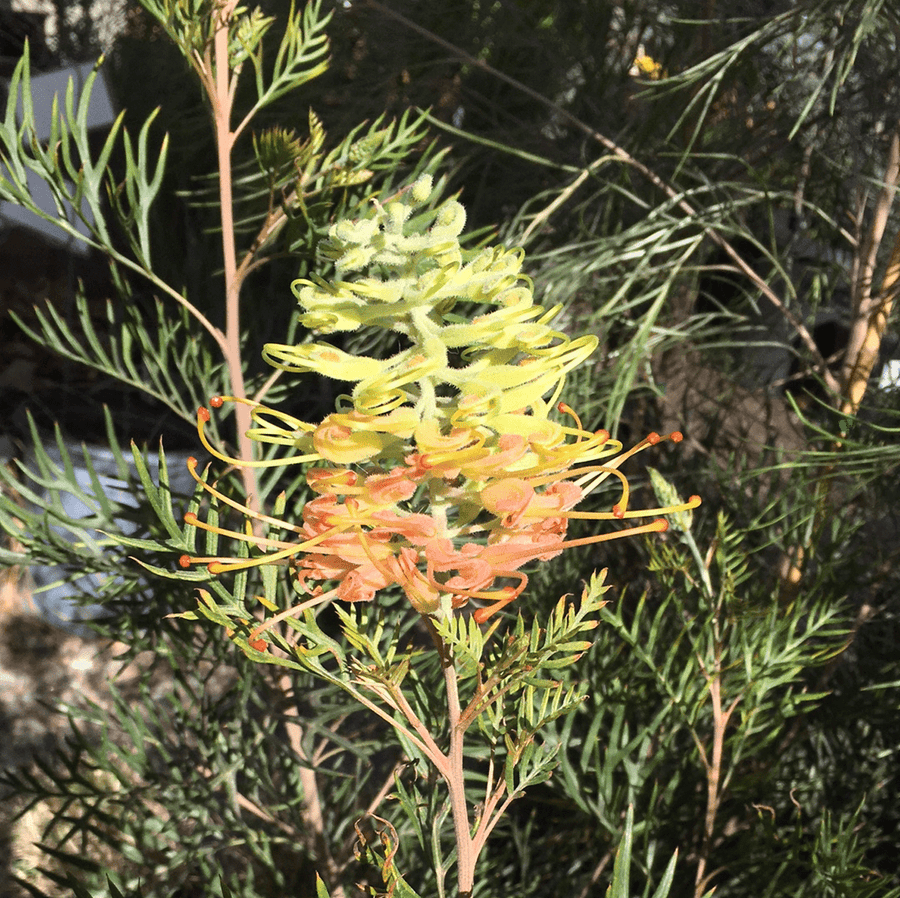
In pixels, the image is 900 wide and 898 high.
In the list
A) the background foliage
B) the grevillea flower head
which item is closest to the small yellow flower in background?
the background foliage

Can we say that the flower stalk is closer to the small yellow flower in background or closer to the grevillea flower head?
the grevillea flower head

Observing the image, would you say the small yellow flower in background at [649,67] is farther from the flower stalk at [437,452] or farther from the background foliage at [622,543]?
the flower stalk at [437,452]

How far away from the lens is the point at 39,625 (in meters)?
0.85

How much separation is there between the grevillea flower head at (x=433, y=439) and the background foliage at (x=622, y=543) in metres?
0.05

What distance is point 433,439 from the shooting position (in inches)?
6.5

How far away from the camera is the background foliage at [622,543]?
302 millimetres

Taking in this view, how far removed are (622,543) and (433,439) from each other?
40 centimetres

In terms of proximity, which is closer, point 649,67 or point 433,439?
point 433,439

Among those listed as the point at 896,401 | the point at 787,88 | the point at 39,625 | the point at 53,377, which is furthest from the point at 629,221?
the point at 53,377

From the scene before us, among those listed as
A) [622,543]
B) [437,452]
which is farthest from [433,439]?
[622,543]

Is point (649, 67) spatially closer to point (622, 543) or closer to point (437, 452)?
point (622, 543)

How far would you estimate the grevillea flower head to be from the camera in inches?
6.6

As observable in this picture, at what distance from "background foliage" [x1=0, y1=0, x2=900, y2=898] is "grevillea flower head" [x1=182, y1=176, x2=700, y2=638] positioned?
48 millimetres

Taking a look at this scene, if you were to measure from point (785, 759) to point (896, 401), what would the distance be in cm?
17
